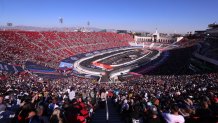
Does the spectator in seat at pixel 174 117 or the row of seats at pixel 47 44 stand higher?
the spectator in seat at pixel 174 117

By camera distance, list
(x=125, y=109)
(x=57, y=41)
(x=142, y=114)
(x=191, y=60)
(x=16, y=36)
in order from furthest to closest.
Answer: (x=57, y=41) < (x=16, y=36) < (x=191, y=60) < (x=125, y=109) < (x=142, y=114)

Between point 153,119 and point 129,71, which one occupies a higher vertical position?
point 153,119

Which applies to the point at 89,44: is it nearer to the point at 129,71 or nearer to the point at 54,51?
the point at 54,51

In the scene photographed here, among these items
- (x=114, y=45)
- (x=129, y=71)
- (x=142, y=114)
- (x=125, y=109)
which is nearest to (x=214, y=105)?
(x=142, y=114)

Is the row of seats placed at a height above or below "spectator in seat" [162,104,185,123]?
below

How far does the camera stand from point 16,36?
66812 mm

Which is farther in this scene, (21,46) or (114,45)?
(114,45)

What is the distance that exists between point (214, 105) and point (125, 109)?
431 cm

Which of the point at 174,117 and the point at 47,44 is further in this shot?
the point at 47,44

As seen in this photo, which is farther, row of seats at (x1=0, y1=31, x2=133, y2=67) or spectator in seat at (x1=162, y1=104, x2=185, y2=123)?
row of seats at (x1=0, y1=31, x2=133, y2=67)

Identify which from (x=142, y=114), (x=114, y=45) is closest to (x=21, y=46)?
(x=114, y=45)

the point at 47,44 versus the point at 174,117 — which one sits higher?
the point at 174,117

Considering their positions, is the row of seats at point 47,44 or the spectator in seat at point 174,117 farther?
the row of seats at point 47,44

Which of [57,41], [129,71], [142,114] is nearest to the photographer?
[142,114]
